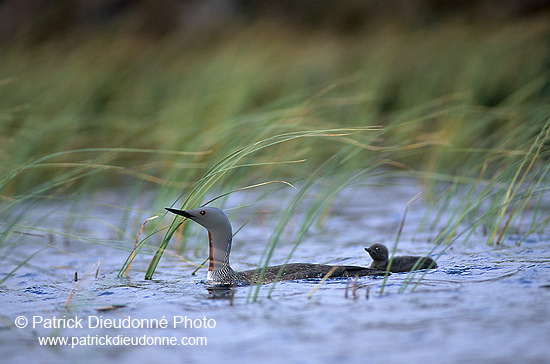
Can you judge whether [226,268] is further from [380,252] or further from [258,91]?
[258,91]

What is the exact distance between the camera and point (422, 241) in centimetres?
625

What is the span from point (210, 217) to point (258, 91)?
535 cm

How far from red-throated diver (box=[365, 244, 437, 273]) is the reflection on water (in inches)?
3.0

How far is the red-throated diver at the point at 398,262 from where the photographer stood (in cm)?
475

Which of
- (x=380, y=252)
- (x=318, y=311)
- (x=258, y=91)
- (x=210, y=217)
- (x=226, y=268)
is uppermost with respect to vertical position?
(x=258, y=91)

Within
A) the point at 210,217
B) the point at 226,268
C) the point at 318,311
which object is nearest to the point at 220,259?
the point at 226,268

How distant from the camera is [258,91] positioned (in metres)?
10.1

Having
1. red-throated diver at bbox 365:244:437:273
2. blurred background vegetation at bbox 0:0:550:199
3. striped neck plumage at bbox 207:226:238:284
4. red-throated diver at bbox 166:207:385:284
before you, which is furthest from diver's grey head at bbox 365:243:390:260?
blurred background vegetation at bbox 0:0:550:199

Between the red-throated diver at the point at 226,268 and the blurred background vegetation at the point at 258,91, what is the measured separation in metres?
0.68

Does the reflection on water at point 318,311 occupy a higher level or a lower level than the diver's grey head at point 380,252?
lower

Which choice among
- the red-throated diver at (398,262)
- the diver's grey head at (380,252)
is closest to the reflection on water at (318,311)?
the red-throated diver at (398,262)

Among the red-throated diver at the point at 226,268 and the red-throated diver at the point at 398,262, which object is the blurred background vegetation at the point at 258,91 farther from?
the red-throated diver at the point at 398,262

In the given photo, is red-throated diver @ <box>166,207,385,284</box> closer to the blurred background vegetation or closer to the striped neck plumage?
the striped neck plumage

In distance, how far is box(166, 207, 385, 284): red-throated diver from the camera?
480 cm
